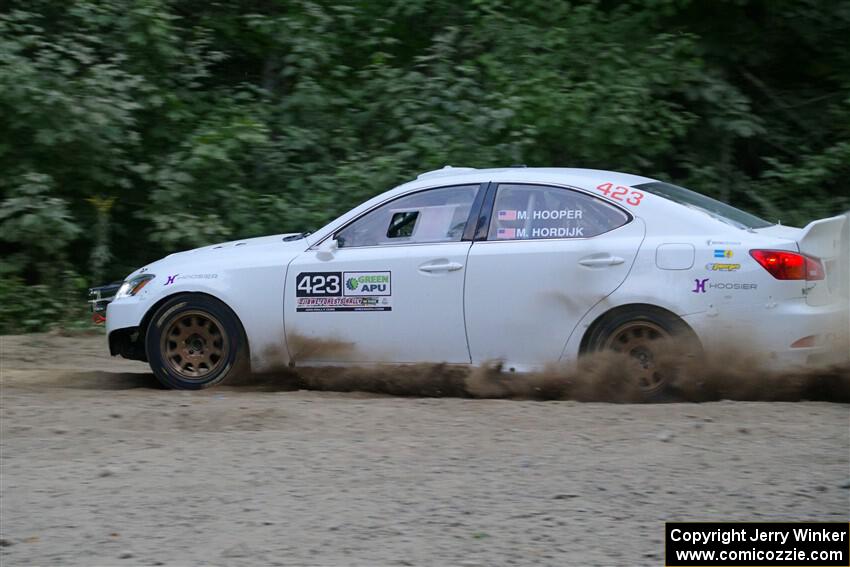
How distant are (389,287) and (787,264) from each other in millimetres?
2547

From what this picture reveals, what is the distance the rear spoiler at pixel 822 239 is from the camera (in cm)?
655

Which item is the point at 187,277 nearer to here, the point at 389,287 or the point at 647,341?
the point at 389,287

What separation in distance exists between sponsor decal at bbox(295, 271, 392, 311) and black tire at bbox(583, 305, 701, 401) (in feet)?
4.65

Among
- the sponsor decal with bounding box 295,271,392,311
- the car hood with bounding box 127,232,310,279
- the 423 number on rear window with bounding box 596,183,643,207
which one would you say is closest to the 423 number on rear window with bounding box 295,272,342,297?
the sponsor decal with bounding box 295,271,392,311

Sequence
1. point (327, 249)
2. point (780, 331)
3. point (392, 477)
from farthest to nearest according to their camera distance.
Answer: point (327, 249) < point (780, 331) < point (392, 477)

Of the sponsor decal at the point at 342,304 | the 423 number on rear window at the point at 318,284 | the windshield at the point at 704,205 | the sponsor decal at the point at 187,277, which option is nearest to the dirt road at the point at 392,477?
the sponsor decal at the point at 342,304

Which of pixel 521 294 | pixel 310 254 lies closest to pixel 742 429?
pixel 521 294

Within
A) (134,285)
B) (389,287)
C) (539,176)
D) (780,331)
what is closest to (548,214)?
(539,176)

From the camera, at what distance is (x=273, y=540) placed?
4.52 meters

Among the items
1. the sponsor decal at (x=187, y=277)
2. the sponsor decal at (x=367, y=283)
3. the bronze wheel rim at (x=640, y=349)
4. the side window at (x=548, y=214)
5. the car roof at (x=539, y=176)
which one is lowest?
the bronze wheel rim at (x=640, y=349)

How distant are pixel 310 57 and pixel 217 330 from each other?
5746 millimetres

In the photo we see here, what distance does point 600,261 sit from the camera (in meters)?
6.82

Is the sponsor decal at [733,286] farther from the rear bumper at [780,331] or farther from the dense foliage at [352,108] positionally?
the dense foliage at [352,108]

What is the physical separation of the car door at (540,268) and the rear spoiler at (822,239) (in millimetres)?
993
